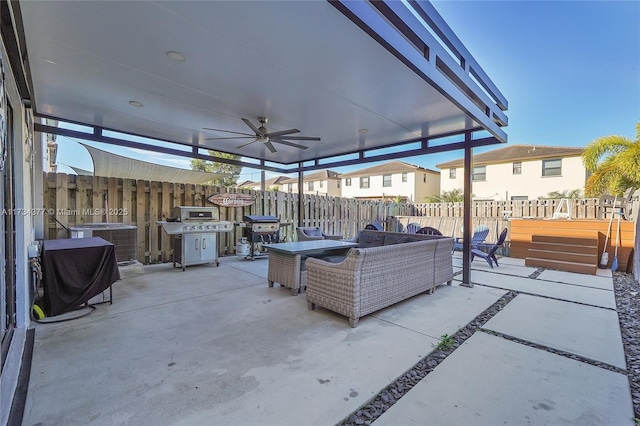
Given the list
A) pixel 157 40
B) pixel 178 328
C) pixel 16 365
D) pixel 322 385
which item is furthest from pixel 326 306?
pixel 157 40

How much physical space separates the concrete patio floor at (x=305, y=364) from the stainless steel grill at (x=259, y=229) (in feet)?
9.35

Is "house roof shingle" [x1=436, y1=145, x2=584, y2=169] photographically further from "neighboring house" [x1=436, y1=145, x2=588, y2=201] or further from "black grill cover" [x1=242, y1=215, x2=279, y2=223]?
"black grill cover" [x1=242, y1=215, x2=279, y2=223]

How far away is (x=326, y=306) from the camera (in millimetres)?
3338

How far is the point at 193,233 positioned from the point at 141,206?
1442 millimetres

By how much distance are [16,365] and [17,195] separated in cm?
160

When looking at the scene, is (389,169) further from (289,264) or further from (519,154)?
(289,264)

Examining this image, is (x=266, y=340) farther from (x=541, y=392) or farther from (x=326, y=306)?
(x=541, y=392)

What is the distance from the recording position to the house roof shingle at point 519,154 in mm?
14453

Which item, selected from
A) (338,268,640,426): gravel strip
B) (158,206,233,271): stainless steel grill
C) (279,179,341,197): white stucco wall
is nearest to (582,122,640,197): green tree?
(338,268,640,426): gravel strip

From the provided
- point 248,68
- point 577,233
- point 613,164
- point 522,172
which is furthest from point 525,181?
point 248,68

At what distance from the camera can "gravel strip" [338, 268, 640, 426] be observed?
1.78m

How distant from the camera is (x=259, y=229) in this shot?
6797 millimetres

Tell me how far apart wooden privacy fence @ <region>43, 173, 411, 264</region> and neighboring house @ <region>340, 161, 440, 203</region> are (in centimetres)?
1262

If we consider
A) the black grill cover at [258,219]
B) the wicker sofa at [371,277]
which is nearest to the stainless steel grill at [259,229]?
the black grill cover at [258,219]
